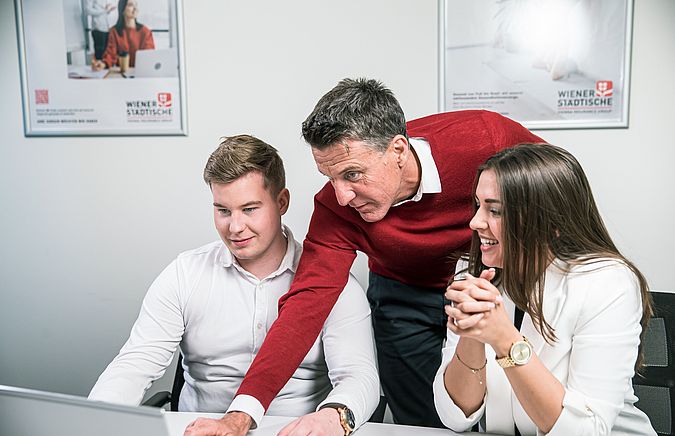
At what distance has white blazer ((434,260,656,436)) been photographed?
1173 mm

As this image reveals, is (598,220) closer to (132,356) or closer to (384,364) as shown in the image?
(384,364)

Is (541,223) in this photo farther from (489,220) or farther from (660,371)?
(660,371)

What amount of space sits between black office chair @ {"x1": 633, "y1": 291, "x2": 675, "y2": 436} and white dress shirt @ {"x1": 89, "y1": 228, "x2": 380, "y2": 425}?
24.8 inches

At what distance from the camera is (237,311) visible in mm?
1718

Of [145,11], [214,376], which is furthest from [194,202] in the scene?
[214,376]

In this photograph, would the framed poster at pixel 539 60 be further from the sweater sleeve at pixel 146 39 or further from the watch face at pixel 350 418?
the watch face at pixel 350 418

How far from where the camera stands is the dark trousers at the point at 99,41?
2.42 meters

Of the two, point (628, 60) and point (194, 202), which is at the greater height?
point (628, 60)

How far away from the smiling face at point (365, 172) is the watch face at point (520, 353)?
510 mm

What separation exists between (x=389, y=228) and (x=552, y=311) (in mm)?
501

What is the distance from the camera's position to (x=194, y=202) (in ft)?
7.98

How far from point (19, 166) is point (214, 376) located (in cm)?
145

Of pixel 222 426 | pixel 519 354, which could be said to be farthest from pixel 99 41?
pixel 519 354

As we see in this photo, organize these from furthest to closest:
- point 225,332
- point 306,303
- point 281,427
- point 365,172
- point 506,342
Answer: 1. point 225,332
2. point 306,303
3. point 365,172
4. point 281,427
5. point 506,342
